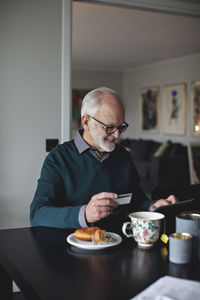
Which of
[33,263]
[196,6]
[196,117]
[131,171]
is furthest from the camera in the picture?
[196,117]

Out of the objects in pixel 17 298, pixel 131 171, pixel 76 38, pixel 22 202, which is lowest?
pixel 17 298

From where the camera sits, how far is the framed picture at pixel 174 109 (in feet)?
Answer: 26.5

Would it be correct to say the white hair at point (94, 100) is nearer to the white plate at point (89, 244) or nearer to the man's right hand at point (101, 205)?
the man's right hand at point (101, 205)

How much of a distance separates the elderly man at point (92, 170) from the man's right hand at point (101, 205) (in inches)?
7.3

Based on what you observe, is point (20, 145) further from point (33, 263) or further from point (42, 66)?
point (33, 263)

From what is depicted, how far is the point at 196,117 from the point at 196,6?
4519 mm

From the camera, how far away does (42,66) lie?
2812 millimetres

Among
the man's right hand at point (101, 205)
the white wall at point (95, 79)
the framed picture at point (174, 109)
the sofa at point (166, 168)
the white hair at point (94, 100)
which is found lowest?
the sofa at point (166, 168)

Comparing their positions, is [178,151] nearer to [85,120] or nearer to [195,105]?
[195,105]

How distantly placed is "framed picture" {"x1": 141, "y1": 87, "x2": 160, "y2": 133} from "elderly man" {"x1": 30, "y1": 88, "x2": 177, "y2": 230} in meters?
7.04

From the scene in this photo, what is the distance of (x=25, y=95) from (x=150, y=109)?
662 centimetres

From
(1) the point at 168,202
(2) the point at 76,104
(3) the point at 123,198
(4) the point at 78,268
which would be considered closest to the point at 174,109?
(2) the point at 76,104

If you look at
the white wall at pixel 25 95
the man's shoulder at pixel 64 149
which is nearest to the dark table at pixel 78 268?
the man's shoulder at pixel 64 149

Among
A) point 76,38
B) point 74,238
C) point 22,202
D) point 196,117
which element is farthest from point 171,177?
point 74,238
